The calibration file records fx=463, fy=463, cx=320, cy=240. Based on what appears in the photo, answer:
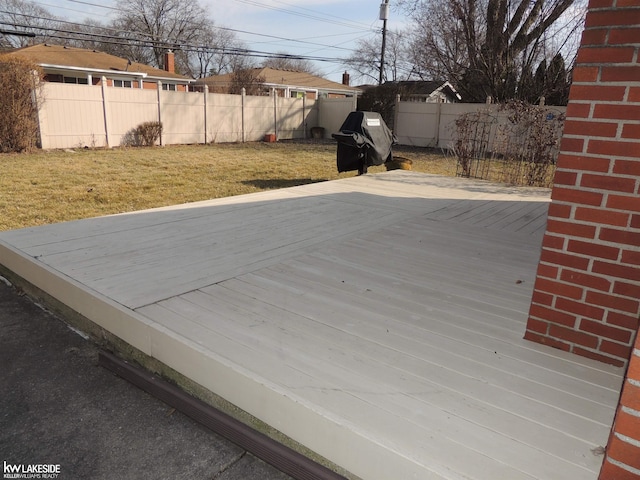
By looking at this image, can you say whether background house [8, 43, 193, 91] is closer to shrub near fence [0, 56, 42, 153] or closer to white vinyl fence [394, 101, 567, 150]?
shrub near fence [0, 56, 42, 153]

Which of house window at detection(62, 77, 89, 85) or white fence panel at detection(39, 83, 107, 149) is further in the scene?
house window at detection(62, 77, 89, 85)

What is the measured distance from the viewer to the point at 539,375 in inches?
69.1

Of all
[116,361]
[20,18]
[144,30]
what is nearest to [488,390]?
[116,361]

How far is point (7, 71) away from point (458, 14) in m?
13.6

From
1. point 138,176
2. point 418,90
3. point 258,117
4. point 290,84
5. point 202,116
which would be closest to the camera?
point 138,176

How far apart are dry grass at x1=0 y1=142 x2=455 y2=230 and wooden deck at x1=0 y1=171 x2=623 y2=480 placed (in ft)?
5.76

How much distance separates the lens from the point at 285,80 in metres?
26.3

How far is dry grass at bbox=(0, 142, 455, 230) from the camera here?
5.47 metres

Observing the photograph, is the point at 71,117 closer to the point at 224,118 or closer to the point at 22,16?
the point at 224,118

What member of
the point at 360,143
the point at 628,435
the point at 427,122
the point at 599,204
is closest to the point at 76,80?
the point at 427,122

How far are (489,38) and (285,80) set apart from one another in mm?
13424

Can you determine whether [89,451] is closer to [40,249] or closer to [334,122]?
[40,249]

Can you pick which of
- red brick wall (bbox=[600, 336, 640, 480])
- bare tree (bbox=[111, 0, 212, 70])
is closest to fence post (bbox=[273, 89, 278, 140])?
red brick wall (bbox=[600, 336, 640, 480])

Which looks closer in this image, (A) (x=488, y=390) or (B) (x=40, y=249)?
(A) (x=488, y=390)
